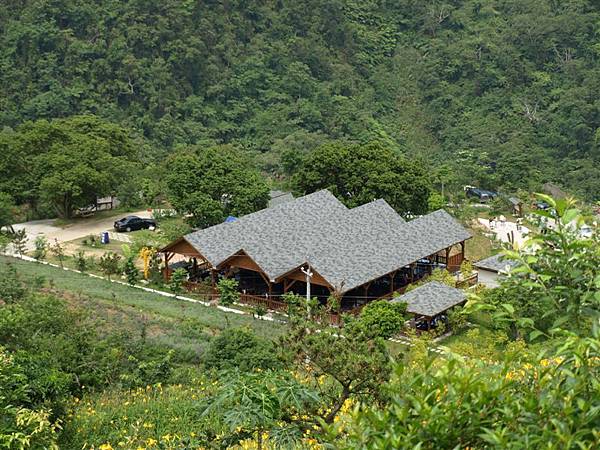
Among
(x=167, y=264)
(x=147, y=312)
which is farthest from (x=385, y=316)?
(x=167, y=264)

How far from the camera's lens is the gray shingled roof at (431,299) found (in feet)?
86.4

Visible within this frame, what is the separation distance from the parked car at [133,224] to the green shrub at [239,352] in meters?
20.0

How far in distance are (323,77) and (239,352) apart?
5198 centimetres

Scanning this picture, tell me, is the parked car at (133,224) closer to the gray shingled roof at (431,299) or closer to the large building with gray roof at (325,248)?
the large building with gray roof at (325,248)

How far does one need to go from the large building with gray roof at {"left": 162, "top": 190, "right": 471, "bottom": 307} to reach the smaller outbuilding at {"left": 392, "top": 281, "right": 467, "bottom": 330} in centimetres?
144

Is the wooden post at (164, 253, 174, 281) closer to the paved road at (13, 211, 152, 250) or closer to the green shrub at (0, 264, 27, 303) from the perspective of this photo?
the green shrub at (0, 264, 27, 303)

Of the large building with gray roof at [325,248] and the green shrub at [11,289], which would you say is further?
the large building with gray roof at [325,248]

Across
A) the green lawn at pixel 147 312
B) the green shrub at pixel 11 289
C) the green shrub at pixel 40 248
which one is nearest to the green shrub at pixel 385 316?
the green lawn at pixel 147 312

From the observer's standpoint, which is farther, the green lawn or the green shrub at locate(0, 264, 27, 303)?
the green shrub at locate(0, 264, 27, 303)

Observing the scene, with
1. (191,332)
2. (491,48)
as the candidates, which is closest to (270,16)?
(491,48)

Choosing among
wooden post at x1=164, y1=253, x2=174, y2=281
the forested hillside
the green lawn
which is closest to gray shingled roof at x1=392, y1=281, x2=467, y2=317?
the green lawn

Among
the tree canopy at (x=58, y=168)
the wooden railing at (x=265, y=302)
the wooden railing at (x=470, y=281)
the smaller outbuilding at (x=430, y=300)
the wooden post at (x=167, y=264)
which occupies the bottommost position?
the wooden railing at (x=470, y=281)

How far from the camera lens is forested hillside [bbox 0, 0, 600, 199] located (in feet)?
192

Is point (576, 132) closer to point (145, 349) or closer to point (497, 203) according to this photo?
point (497, 203)
